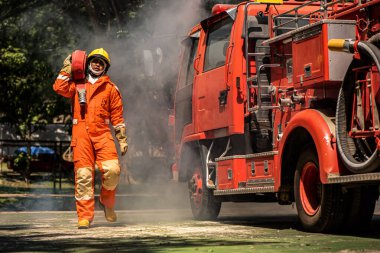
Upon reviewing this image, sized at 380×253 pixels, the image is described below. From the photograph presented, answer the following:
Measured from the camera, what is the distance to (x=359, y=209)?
29.3 ft

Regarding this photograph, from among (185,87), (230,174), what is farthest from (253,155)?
(185,87)

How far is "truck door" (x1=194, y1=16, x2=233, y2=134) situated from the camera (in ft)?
35.8

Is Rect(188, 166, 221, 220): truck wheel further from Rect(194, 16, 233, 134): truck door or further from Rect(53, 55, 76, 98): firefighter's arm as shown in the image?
Rect(53, 55, 76, 98): firefighter's arm

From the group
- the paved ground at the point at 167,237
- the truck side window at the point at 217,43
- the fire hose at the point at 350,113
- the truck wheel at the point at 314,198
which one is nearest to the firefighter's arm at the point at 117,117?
the paved ground at the point at 167,237

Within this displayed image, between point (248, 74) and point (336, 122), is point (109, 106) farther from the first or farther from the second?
point (336, 122)

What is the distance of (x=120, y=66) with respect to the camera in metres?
19.4

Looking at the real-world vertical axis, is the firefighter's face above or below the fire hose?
above

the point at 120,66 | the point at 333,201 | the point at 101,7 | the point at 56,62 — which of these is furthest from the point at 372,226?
the point at 56,62

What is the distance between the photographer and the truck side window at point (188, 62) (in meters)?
12.5

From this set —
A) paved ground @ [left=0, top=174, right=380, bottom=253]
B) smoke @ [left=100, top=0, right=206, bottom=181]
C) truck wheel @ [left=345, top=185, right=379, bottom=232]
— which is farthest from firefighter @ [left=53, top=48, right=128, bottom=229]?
truck wheel @ [left=345, top=185, right=379, bottom=232]

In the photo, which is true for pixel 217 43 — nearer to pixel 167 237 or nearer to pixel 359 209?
pixel 359 209

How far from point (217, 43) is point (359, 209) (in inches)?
135

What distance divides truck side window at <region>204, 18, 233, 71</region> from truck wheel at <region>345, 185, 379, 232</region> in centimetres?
273

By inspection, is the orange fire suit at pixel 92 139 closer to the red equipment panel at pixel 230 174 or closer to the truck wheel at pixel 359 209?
the red equipment panel at pixel 230 174
